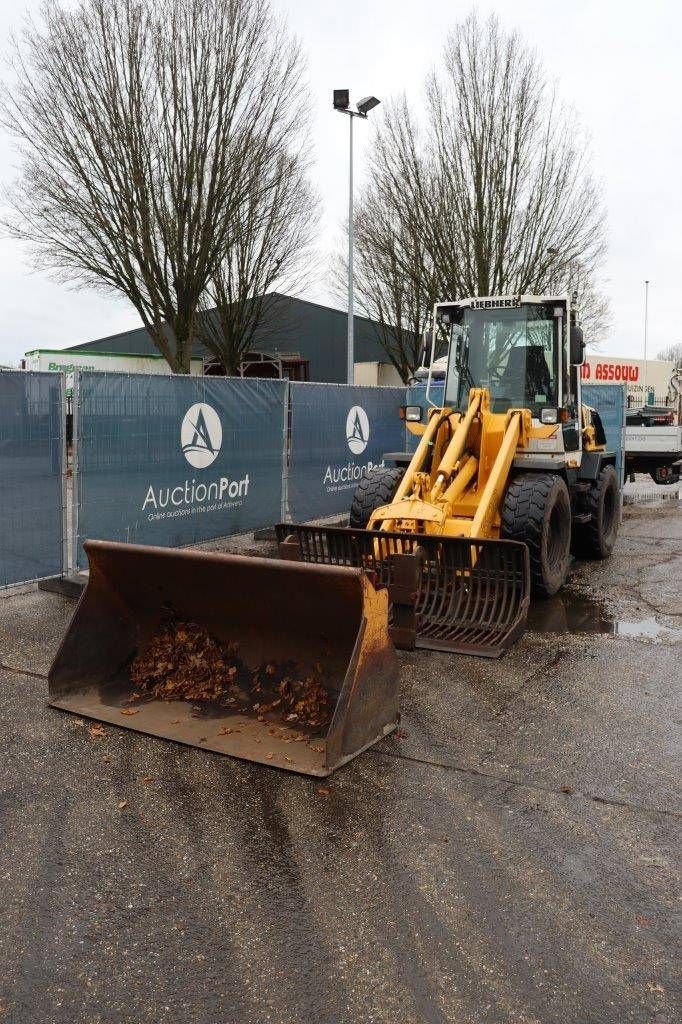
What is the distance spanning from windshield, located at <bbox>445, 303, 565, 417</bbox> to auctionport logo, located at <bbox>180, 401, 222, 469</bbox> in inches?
104

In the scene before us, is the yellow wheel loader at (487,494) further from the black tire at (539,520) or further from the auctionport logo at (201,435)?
the auctionport logo at (201,435)

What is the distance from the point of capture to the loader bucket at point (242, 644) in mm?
4504

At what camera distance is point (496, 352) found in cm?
906

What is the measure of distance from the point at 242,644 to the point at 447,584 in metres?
2.05

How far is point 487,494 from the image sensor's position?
295 inches

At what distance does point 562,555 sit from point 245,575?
14.4 ft

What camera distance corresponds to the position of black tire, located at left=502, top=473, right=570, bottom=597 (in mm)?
7551

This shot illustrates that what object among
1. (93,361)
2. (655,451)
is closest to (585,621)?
(655,451)

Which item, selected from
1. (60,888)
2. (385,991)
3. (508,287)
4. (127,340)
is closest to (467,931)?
(385,991)

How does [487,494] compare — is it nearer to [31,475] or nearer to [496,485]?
[496,485]

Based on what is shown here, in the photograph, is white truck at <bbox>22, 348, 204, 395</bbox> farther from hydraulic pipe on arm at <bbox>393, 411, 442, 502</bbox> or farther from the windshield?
hydraulic pipe on arm at <bbox>393, 411, 442, 502</bbox>

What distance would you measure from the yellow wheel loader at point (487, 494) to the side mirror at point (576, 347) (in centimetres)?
2

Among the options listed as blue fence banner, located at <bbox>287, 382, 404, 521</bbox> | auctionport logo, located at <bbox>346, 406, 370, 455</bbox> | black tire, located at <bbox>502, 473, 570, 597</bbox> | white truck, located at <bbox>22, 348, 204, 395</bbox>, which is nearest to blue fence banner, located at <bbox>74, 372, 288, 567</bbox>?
blue fence banner, located at <bbox>287, 382, 404, 521</bbox>

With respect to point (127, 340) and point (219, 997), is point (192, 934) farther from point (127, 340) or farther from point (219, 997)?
point (127, 340)
